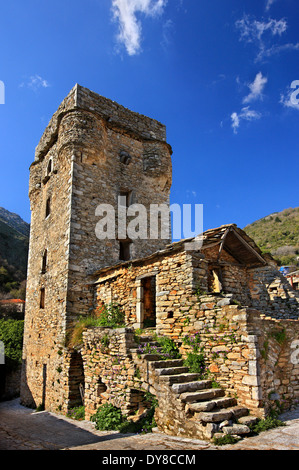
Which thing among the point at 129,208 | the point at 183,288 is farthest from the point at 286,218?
the point at 183,288

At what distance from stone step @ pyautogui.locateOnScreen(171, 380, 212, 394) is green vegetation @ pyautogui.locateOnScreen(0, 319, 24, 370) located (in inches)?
605

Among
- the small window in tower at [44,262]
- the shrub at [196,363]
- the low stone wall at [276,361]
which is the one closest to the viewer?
the low stone wall at [276,361]

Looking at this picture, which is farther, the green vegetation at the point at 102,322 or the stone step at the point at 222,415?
the green vegetation at the point at 102,322

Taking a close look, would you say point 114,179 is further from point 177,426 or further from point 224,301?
point 177,426

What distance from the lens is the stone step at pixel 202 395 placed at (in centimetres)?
619

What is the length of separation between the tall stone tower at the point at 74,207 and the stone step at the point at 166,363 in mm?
4732

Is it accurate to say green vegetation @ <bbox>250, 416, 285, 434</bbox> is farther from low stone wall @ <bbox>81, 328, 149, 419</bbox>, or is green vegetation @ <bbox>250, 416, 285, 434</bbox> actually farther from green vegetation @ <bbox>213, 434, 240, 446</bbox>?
low stone wall @ <bbox>81, 328, 149, 419</bbox>

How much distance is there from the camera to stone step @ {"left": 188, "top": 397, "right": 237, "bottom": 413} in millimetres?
5917

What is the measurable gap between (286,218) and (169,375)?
2083 inches

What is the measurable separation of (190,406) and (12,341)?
1668 cm

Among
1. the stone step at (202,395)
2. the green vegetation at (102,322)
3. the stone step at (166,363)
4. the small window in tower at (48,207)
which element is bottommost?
the stone step at (202,395)

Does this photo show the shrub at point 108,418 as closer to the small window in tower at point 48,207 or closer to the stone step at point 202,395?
the stone step at point 202,395

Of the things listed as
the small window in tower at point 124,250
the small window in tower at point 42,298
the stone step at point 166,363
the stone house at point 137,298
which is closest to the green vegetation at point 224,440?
the stone house at point 137,298

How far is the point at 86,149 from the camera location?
13156 mm
